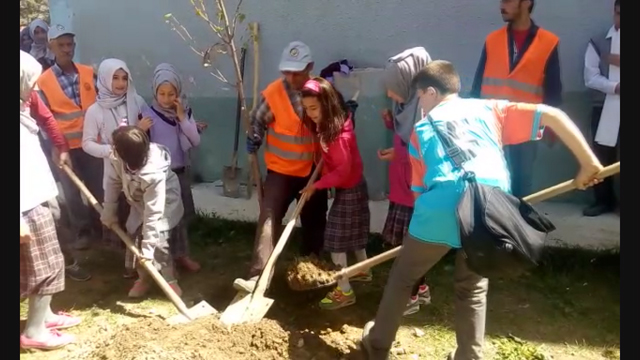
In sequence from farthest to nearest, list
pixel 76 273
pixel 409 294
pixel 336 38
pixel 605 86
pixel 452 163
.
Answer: pixel 336 38 < pixel 605 86 < pixel 76 273 < pixel 409 294 < pixel 452 163

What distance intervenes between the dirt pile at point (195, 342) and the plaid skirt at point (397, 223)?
3.28 feet

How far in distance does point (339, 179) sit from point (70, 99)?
2278 mm

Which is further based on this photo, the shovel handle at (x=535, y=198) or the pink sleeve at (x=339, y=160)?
the pink sleeve at (x=339, y=160)

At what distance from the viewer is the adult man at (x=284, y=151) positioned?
4.00 meters

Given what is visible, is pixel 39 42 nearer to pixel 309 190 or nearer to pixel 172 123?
pixel 172 123

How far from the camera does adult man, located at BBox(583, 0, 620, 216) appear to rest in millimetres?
4805

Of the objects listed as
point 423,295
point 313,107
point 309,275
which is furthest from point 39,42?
point 423,295

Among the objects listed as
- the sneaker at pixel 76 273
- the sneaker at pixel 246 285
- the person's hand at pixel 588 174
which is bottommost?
the sneaker at pixel 76 273

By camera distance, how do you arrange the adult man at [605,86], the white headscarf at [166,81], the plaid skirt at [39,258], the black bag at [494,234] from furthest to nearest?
the adult man at [605,86] < the white headscarf at [166,81] < the plaid skirt at [39,258] < the black bag at [494,234]

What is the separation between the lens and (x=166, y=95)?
433cm

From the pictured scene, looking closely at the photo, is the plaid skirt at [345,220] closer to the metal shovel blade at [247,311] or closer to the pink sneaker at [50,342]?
the metal shovel blade at [247,311]

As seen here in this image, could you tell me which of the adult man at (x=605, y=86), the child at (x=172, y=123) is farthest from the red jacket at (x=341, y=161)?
the adult man at (x=605, y=86)

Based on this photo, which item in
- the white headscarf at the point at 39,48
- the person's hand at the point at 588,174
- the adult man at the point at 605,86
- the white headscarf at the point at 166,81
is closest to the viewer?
the person's hand at the point at 588,174

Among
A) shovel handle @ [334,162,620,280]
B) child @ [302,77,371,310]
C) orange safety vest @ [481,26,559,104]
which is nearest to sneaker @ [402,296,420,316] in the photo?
child @ [302,77,371,310]
